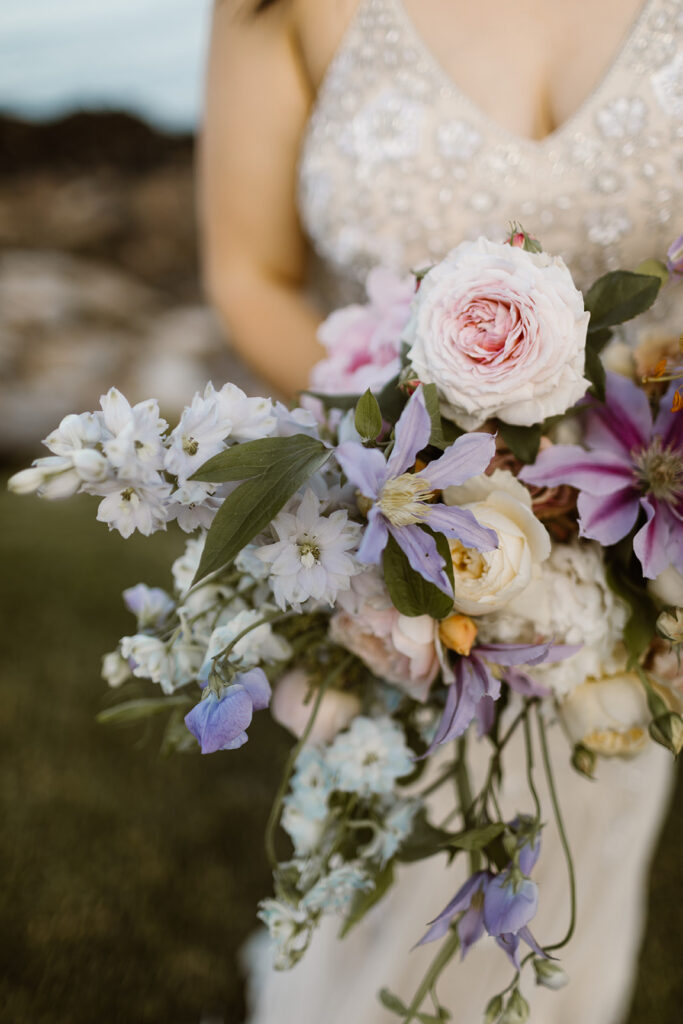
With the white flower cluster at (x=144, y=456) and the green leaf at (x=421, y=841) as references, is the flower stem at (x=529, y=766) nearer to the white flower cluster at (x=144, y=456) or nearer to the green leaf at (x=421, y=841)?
the green leaf at (x=421, y=841)

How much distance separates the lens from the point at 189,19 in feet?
11.0

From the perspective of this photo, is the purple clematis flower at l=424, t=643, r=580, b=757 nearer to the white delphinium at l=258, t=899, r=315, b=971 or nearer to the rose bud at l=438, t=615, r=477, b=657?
the rose bud at l=438, t=615, r=477, b=657

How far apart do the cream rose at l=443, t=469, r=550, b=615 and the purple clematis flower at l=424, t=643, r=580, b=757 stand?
0.03m

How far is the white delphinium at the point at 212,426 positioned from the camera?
332 mm

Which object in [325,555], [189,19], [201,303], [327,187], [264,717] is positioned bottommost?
[264,717]

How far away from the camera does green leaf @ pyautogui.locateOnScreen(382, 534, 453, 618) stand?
377 mm

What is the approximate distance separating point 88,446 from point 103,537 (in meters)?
2.37

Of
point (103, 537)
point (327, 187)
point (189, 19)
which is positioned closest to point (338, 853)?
point (327, 187)

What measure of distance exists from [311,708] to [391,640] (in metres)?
0.12

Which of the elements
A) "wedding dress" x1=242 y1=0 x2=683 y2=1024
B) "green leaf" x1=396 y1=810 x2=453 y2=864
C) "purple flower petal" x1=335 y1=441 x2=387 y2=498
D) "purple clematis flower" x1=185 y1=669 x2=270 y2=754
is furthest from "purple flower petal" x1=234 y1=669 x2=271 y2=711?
"wedding dress" x1=242 y1=0 x2=683 y2=1024

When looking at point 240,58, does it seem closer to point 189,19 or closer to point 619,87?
point 619,87

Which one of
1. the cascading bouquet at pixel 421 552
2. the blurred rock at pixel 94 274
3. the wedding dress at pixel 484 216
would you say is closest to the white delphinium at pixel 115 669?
the cascading bouquet at pixel 421 552

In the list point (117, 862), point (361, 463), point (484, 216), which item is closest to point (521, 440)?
point (361, 463)

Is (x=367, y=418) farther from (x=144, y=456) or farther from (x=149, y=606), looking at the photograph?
(x=149, y=606)
